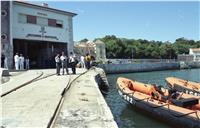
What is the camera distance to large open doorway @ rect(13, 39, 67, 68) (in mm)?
40781

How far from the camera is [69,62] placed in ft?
92.8

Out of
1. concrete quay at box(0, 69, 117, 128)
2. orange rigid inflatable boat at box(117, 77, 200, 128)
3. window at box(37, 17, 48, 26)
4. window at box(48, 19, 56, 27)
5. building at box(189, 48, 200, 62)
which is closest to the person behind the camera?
concrete quay at box(0, 69, 117, 128)

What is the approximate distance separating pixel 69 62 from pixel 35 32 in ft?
38.7

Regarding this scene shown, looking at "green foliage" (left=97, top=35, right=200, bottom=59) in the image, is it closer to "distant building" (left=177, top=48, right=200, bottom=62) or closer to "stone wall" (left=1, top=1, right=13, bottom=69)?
"distant building" (left=177, top=48, right=200, bottom=62)

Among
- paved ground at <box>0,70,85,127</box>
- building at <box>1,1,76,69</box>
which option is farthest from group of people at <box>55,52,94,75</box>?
paved ground at <box>0,70,85,127</box>

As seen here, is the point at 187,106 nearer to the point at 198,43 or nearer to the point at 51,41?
the point at 51,41

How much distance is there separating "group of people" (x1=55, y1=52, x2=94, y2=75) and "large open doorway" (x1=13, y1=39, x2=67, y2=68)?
18.9 ft

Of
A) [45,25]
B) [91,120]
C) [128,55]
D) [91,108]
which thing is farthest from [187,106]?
[128,55]

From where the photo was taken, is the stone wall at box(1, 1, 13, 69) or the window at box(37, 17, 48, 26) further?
the window at box(37, 17, 48, 26)

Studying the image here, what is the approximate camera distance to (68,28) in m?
42.7

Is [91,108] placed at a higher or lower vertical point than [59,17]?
lower

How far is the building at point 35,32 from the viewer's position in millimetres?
34969

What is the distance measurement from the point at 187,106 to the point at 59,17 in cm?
2893

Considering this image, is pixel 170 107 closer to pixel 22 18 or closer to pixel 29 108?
pixel 29 108
